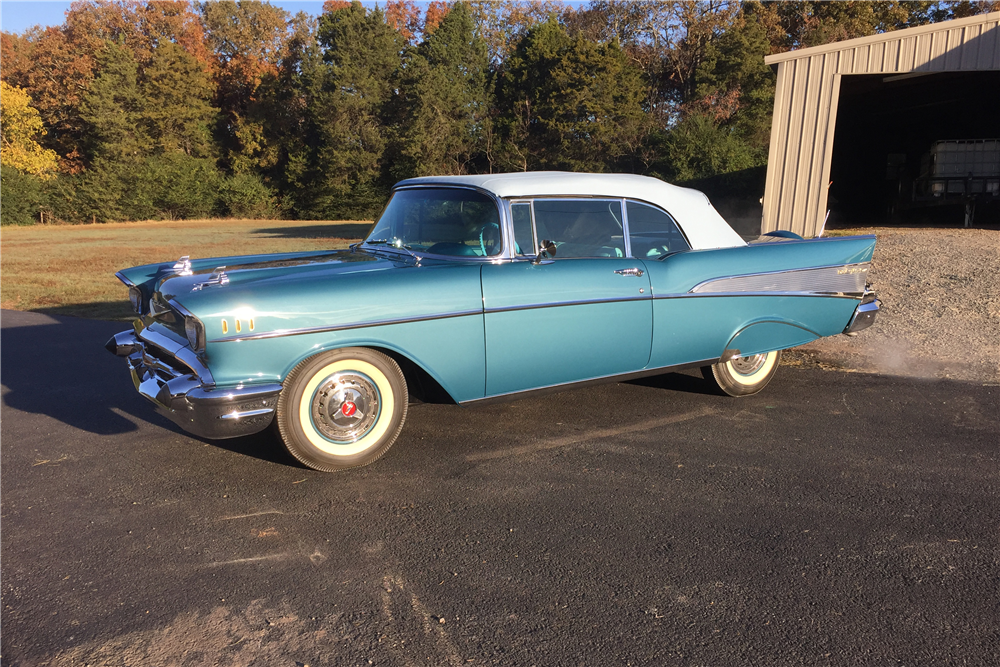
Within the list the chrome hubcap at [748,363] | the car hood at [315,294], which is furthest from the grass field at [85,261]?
the chrome hubcap at [748,363]

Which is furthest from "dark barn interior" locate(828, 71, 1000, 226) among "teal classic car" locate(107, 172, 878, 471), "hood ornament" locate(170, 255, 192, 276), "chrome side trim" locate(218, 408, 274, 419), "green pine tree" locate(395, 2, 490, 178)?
"green pine tree" locate(395, 2, 490, 178)

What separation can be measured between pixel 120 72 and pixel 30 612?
48300 mm

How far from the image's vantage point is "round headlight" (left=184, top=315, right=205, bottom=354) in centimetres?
346

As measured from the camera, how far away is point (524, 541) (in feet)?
10.3

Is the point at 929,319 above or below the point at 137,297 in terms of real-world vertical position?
below

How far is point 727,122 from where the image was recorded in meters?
35.9

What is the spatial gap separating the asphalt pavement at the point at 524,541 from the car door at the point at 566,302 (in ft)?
1.50

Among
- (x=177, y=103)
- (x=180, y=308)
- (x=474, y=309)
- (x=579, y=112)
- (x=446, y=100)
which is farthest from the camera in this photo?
(x=177, y=103)

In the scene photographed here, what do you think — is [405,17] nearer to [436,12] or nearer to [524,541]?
[436,12]

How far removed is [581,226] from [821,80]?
11.0m

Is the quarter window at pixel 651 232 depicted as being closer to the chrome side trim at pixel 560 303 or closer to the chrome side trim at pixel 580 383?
the chrome side trim at pixel 560 303

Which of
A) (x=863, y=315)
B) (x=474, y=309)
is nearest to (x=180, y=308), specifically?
(x=474, y=309)

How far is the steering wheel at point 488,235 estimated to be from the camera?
4305mm

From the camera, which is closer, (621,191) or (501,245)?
(501,245)
